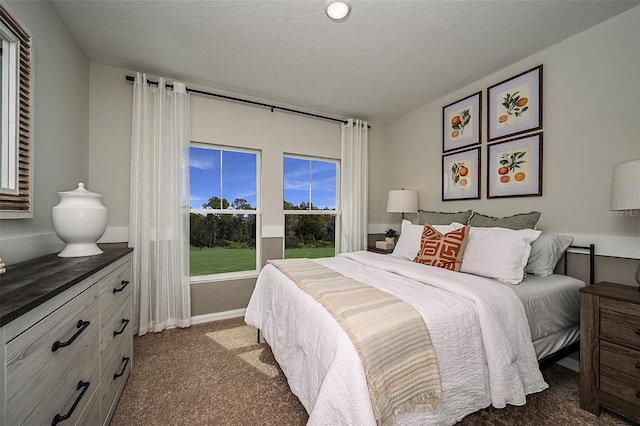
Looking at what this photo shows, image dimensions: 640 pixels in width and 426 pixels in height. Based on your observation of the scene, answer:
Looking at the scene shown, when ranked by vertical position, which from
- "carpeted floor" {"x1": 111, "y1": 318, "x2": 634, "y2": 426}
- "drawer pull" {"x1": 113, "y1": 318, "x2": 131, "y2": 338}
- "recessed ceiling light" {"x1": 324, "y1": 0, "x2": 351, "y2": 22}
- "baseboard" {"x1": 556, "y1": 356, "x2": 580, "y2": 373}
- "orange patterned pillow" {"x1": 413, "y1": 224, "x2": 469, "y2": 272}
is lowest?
"carpeted floor" {"x1": 111, "y1": 318, "x2": 634, "y2": 426}

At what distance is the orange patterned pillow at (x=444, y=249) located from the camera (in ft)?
6.96

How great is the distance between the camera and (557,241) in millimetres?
2070

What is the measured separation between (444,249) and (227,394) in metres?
1.96

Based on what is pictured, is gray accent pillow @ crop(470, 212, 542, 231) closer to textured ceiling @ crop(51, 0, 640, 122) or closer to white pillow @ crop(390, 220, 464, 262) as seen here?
white pillow @ crop(390, 220, 464, 262)

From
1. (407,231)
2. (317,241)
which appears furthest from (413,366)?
(317,241)

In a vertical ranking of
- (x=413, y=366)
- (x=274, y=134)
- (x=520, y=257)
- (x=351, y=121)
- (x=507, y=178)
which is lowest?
(x=413, y=366)

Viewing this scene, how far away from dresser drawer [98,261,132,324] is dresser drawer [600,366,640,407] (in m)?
2.84

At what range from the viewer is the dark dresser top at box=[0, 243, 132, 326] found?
29.0 inches

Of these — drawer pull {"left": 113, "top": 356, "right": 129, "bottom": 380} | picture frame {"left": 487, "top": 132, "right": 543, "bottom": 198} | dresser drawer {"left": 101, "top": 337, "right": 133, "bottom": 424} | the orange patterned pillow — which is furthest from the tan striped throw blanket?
picture frame {"left": 487, "top": 132, "right": 543, "bottom": 198}

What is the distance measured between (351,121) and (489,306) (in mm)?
3009

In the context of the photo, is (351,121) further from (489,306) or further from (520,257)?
(489,306)

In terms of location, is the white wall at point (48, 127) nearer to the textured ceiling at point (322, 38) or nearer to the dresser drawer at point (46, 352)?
the textured ceiling at point (322, 38)

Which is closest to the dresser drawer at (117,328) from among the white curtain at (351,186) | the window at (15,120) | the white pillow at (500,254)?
the window at (15,120)

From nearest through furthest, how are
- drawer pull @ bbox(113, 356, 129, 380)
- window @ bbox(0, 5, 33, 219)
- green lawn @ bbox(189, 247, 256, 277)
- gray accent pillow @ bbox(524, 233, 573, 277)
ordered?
window @ bbox(0, 5, 33, 219), drawer pull @ bbox(113, 356, 129, 380), gray accent pillow @ bbox(524, 233, 573, 277), green lawn @ bbox(189, 247, 256, 277)
